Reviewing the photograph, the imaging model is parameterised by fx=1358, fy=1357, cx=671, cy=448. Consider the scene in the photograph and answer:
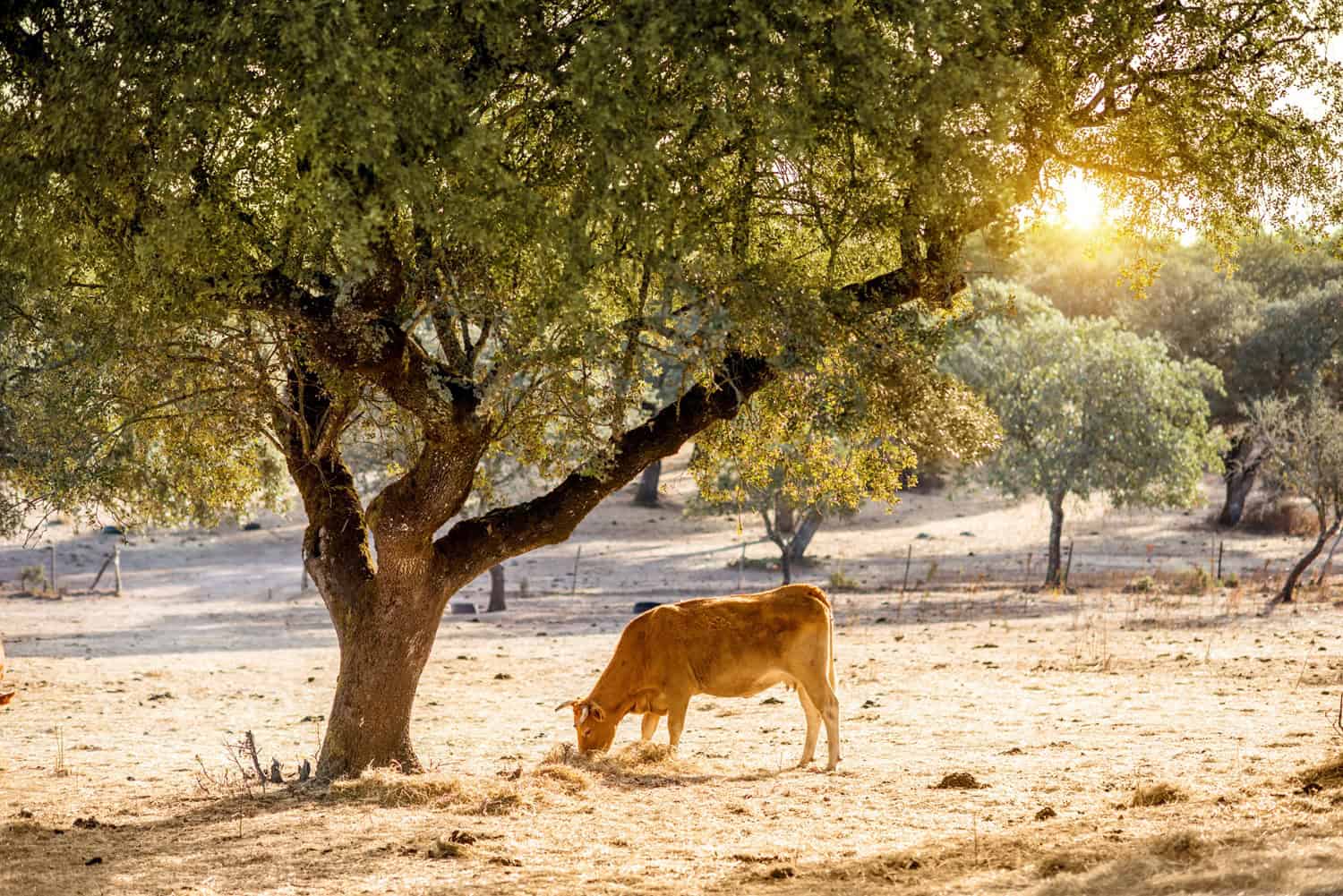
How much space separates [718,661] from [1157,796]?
4.63 m

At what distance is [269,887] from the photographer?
8.91 metres

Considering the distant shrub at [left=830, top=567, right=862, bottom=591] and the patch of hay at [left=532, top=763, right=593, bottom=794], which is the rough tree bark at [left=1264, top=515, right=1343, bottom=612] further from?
the patch of hay at [left=532, top=763, right=593, bottom=794]

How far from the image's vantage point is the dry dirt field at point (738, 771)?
883 cm

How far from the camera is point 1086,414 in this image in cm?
4091

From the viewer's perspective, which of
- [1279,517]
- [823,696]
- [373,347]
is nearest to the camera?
[373,347]

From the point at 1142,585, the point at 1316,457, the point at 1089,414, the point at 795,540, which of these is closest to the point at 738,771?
the point at 1316,457

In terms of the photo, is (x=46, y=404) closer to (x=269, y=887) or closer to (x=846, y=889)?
(x=269, y=887)

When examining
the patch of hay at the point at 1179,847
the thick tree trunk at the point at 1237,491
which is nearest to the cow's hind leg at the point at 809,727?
the patch of hay at the point at 1179,847

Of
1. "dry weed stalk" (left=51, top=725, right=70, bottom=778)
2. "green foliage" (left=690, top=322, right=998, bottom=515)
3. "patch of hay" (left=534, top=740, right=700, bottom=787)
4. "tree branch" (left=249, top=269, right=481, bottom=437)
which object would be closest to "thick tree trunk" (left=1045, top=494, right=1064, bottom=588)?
"green foliage" (left=690, top=322, right=998, bottom=515)

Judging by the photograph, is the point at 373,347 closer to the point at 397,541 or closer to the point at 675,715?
the point at 397,541

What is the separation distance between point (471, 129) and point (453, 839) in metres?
5.09

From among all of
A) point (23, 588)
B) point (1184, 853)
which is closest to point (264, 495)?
point (1184, 853)

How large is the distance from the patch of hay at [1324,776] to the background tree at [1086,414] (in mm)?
30281

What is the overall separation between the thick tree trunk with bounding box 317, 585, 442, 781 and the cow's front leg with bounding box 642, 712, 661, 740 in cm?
248
